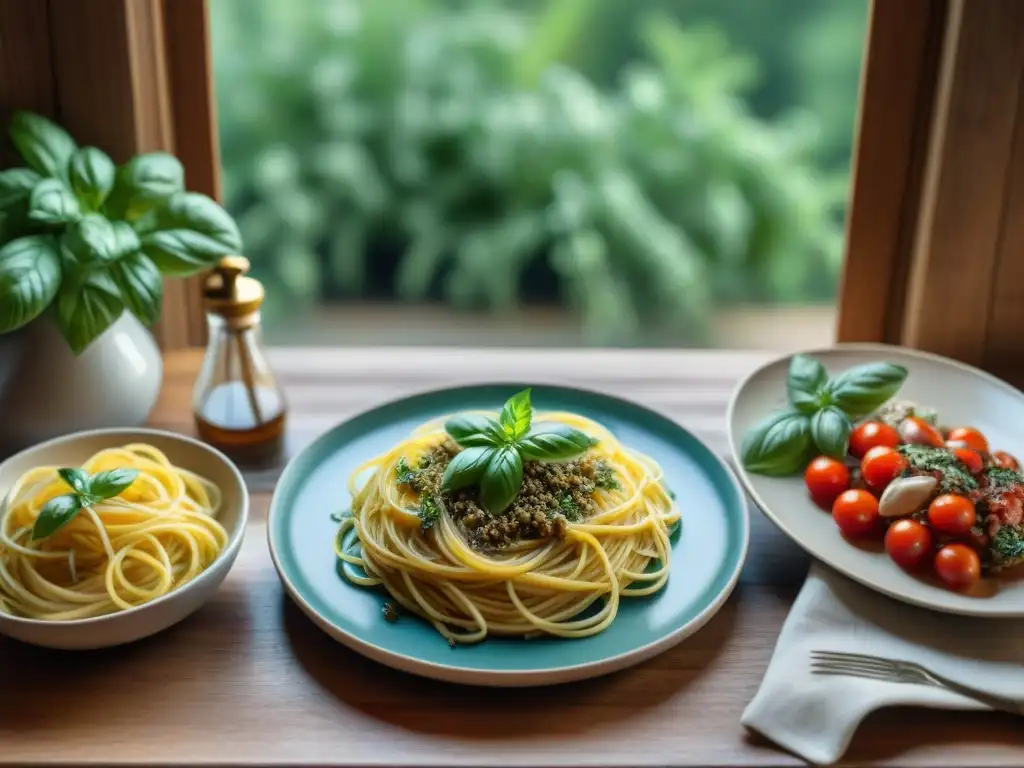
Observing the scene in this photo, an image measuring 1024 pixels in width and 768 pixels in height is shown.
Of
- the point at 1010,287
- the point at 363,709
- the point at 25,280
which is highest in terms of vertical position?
the point at 25,280

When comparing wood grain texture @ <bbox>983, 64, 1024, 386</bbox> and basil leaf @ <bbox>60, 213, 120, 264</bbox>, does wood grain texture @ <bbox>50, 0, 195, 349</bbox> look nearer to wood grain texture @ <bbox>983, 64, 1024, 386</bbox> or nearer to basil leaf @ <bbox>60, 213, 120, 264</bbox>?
basil leaf @ <bbox>60, 213, 120, 264</bbox>

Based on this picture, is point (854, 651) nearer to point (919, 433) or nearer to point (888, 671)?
point (888, 671)

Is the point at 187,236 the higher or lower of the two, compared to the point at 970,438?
higher

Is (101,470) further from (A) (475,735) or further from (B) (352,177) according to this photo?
(B) (352,177)

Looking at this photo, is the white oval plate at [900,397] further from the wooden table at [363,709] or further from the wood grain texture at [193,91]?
the wood grain texture at [193,91]

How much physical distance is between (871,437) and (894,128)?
52 centimetres

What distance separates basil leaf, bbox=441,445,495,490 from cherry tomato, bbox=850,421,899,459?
1.43 feet

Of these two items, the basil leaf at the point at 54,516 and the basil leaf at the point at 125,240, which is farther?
the basil leaf at the point at 125,240

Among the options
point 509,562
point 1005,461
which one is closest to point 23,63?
point 509,562

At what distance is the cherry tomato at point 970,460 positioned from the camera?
4.13 feet

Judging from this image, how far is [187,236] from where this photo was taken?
4.49ft

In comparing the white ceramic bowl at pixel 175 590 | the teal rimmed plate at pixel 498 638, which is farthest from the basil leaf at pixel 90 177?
the teal rimmed plate at pixel 498 638

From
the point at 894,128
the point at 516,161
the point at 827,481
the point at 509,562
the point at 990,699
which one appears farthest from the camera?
the point at 516,161

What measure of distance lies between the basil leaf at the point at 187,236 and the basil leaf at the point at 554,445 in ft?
1.43
